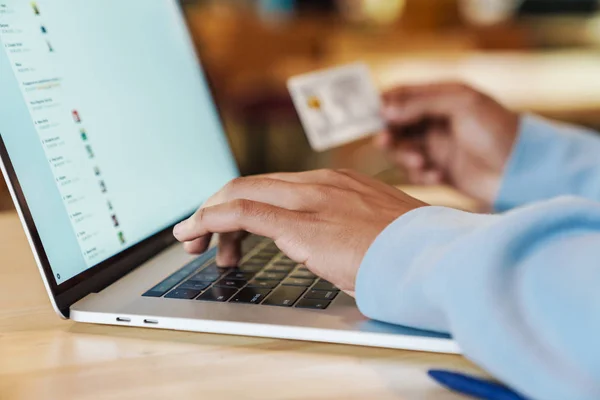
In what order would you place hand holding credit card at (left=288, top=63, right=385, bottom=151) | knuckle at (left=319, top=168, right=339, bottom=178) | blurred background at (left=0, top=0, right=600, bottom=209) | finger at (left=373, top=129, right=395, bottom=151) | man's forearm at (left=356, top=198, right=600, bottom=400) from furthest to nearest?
blurred background at (left=0, top=0, right=600, bottom=209)
finger at (left=373, top=129, right=395, bottom=151)
hand holding credit card at (left=288, top=63, right=385, bottom=151)
knuckle at (left=319, top=168, right=339, bottom=178)
man's forearm at (left=356, top=198, right=600, bottom=400)

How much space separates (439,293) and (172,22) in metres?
0.56

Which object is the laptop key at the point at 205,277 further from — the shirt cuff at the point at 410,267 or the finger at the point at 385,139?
the finger at the point at 385,139

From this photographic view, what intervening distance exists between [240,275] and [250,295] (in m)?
0.06

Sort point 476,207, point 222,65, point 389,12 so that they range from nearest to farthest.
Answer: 1. point 476,207
2. point 222,65
3. point 389,12

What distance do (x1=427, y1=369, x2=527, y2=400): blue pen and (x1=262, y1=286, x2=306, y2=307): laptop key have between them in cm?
15

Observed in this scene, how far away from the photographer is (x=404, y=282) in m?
0.49

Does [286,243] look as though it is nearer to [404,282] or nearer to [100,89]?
[404,282]

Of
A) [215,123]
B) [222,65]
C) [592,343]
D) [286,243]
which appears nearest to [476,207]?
[215,123]

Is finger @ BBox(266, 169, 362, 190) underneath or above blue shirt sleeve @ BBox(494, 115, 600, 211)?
above

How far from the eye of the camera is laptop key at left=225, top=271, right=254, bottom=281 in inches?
25.0

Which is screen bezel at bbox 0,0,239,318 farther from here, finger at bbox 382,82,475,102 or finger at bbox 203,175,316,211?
finger at bbox 382,82,475,102

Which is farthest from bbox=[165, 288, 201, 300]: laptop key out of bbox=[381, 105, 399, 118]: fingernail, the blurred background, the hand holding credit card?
the blurred background

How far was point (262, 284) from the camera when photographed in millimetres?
613

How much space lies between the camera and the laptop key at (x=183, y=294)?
0.59 m
